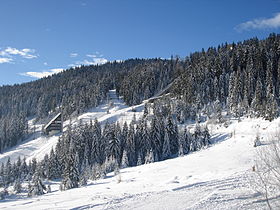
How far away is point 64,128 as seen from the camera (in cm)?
10919

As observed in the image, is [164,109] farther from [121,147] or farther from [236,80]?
[121,147]

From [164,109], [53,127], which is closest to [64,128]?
[53,127]

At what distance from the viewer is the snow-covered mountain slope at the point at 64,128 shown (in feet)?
304

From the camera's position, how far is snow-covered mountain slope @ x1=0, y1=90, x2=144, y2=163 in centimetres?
9253

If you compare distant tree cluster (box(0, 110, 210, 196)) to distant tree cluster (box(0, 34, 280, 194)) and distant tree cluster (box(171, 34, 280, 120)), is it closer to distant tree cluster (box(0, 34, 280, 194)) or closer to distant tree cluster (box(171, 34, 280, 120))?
distant tree cluster (box(0, 34, 280, 194))

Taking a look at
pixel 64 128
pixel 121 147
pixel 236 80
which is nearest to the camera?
pixel 121 147

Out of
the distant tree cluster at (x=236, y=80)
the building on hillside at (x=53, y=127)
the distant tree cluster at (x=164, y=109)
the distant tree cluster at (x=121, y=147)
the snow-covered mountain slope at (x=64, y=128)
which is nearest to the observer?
the distant tree cluster at (x=121, y=147)

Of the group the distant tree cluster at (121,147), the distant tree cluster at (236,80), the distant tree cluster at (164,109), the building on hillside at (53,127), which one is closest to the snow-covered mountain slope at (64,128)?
the building on hillside at (53,127)

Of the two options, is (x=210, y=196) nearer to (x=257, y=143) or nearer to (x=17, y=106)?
(x=257, y=143)

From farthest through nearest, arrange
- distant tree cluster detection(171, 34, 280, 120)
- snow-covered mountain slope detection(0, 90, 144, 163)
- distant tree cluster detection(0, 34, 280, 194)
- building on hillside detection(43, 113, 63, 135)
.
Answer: building on hillside detection(43, 113, 63, 135), snow-covered mountain slope detection(0, 90, 144, 163), distant tree cluster detection(171, 34, 280, 120), distant tree cluster detection(0, 34, 280, 194)

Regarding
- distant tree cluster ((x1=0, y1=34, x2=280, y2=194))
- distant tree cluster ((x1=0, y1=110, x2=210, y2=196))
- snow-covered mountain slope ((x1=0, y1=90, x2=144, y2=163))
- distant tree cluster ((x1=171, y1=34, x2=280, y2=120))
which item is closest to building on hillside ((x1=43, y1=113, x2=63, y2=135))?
snow-covered mountain slope ((x1=0, y1=90, x2=144, y2=163))

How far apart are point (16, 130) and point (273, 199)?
116 meters

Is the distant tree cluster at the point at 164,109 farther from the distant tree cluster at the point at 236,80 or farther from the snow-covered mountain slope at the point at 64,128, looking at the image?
the snow-covered mountain slope at the point at 64,128

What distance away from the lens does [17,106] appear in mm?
162500
